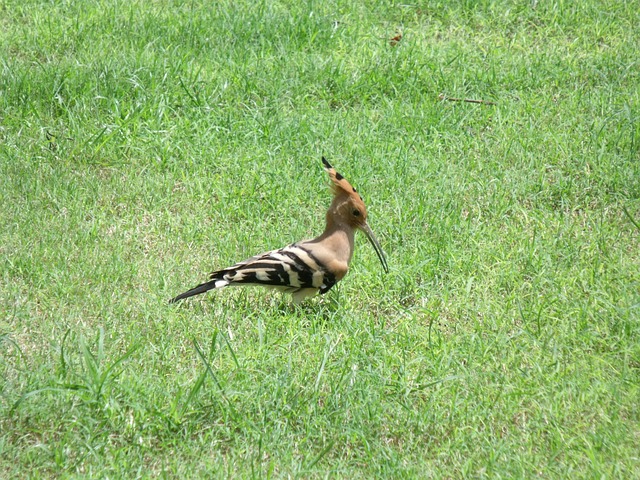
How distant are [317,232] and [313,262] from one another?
86 centimetres

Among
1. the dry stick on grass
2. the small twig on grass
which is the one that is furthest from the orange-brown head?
the dry stick on grass

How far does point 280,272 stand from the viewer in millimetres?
4820

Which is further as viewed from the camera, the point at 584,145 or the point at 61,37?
the point at 61,37

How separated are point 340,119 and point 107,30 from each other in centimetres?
217

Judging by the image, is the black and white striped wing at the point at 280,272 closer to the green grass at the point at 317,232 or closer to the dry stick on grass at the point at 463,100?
the green grass at the point at 317,232

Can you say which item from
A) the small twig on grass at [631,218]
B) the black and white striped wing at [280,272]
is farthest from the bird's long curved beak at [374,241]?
the small twig on grass at [631,218]

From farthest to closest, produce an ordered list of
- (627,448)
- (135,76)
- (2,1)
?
(2,1) < (135,76) < (627,448)

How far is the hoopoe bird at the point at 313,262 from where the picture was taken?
15.8 ft

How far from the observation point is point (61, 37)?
744 centimetres

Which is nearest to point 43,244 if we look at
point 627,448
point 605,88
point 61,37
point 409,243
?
point 409,243

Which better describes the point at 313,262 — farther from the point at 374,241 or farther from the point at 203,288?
the point at 203,288

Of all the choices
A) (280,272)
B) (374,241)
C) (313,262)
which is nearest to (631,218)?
(374,241)

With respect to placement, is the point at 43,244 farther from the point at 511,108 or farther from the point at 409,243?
the point at 511,108

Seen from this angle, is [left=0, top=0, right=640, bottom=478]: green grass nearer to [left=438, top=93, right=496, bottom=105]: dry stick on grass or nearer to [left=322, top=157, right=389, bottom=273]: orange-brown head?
[left=438, top=93, right=496, bottom=105]: dry stick on grass
